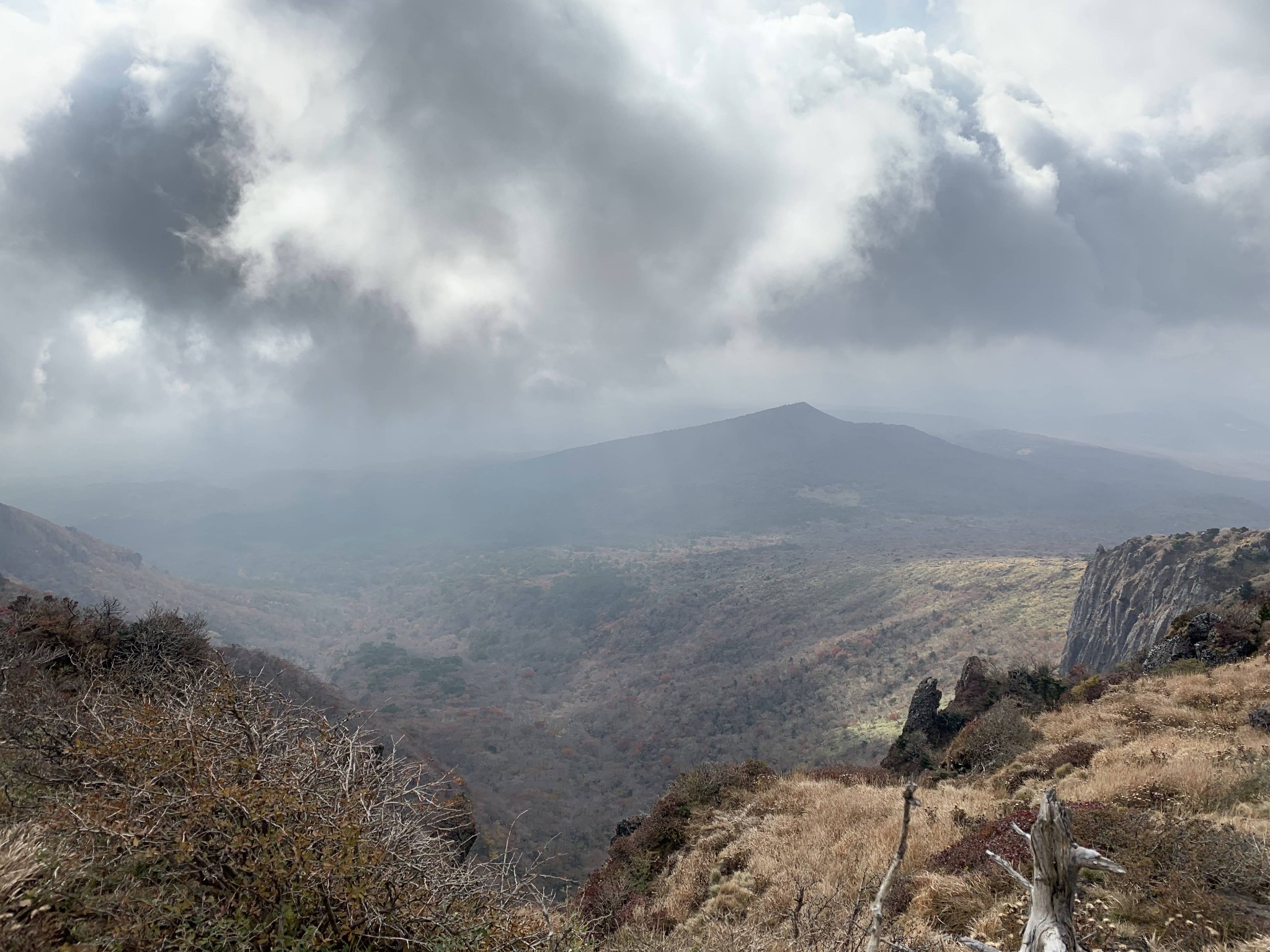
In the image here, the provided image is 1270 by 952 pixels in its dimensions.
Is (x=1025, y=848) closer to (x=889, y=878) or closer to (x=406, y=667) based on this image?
(x=889, y=878)

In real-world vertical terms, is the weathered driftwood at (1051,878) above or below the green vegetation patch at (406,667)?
above

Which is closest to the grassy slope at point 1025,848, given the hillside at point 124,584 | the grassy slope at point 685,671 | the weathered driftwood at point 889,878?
the weathered driftwood at point 889,878

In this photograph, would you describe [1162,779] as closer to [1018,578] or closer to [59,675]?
[59,675]

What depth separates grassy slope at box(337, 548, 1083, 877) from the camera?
193 ft

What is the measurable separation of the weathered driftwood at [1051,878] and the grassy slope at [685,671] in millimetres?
33929

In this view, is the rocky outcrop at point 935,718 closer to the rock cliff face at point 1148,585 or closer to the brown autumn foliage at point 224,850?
the rock cliff face at point 1148,585

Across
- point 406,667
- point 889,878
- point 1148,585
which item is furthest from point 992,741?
point 406,667

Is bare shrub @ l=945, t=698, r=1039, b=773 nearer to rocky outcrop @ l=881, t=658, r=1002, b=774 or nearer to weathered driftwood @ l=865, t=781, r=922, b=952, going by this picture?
rocky outcrop @ l=881, t=658, r=1002, b=774

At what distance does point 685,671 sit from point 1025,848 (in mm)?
96465

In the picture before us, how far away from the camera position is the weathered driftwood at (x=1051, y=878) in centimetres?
293

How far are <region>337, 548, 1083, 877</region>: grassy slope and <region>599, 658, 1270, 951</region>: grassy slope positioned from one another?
23.9 metres

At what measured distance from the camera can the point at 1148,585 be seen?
4666 cm

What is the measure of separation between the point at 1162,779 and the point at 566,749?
77.0 metres

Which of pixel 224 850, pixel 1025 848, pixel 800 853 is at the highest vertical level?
pixel 224 850
